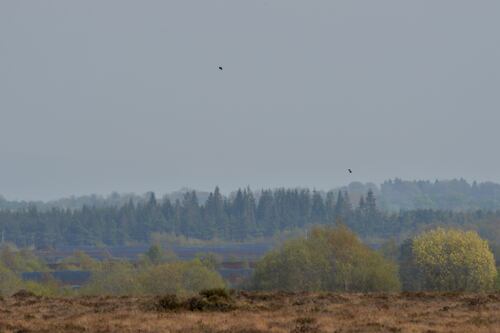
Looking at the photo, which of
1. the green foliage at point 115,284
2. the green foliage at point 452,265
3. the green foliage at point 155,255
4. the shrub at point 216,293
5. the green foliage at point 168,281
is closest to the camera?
the shrub at point 216,293

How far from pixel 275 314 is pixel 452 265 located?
6334 centimetres

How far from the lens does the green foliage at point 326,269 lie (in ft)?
311

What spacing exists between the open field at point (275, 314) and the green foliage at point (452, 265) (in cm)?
5088

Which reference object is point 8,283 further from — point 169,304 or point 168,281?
point 169,304

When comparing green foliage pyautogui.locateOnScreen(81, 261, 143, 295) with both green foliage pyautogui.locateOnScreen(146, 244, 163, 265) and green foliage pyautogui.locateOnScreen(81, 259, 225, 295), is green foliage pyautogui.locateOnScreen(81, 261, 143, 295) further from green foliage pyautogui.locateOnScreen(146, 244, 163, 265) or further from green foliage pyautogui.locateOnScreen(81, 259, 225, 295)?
green foliage pyautogui.locateOnScreen(146, 244, 163, 265)

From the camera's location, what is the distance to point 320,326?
35469 mm

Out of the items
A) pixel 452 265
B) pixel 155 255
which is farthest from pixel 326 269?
pixel 155 255

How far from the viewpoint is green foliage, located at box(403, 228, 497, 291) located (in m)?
97.5

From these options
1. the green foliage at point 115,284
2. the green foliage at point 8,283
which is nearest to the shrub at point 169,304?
the green foliage at point 115,284

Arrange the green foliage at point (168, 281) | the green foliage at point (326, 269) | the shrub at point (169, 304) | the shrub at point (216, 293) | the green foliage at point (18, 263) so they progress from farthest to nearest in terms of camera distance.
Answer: the green foliage at point (18, 263) → the green foliage at point (168, 281) → the green foliage at point (326, 269) → the shrub at point (216, 293) → the shrub at point (169, 304)

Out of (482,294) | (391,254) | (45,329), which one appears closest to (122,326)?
(45,329)

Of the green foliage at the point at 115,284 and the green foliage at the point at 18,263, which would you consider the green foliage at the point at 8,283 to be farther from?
the green foliage at the point at 18,263

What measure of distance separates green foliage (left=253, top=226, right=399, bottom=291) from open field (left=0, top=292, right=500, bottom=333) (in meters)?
46.9

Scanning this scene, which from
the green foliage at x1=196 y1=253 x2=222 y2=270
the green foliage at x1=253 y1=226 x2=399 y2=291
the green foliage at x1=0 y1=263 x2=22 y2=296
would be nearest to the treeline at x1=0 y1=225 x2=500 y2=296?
the green foliage at x1=253 y1=226 x2=399 y2=291
